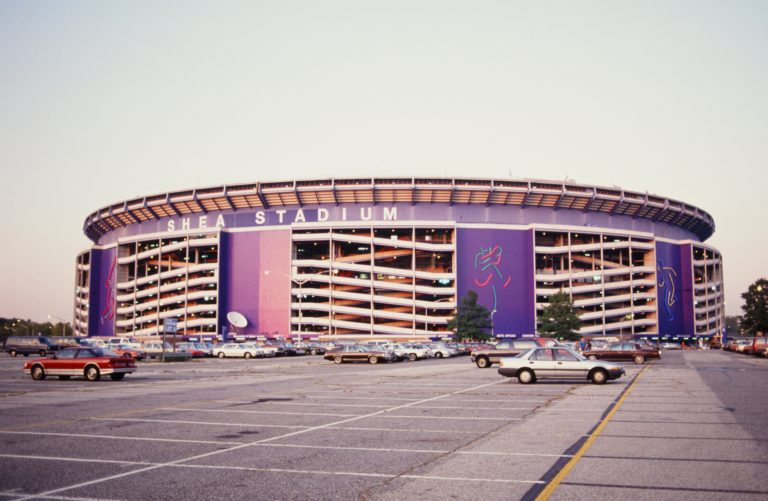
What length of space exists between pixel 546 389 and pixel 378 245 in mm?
88871

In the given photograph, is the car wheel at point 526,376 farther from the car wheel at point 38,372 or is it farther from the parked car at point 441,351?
the parked car at point 441,351

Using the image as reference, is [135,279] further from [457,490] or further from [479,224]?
[457,490]

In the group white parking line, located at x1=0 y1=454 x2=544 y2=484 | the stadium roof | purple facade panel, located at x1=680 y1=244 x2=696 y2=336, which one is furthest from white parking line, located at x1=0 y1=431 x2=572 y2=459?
purple facade panel, located at x1=680 y1=244 x2=696 y2=336

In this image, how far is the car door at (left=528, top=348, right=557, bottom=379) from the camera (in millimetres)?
27391

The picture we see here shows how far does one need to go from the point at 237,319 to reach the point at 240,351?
4592cm

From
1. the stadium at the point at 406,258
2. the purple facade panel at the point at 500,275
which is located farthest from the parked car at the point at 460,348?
the purple facade panel at the point at 500,275

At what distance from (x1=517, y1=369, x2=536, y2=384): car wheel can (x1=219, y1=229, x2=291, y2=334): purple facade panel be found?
276ft

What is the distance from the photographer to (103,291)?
135 m

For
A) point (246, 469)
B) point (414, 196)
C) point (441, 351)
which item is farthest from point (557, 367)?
point (414, 196)

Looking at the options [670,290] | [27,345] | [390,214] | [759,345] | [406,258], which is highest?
[390,214]

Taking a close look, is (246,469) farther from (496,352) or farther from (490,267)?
(490,267)

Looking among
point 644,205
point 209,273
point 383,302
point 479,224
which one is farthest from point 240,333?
point 644,205

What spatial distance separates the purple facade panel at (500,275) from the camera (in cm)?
10794

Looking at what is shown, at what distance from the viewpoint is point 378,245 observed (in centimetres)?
11312
